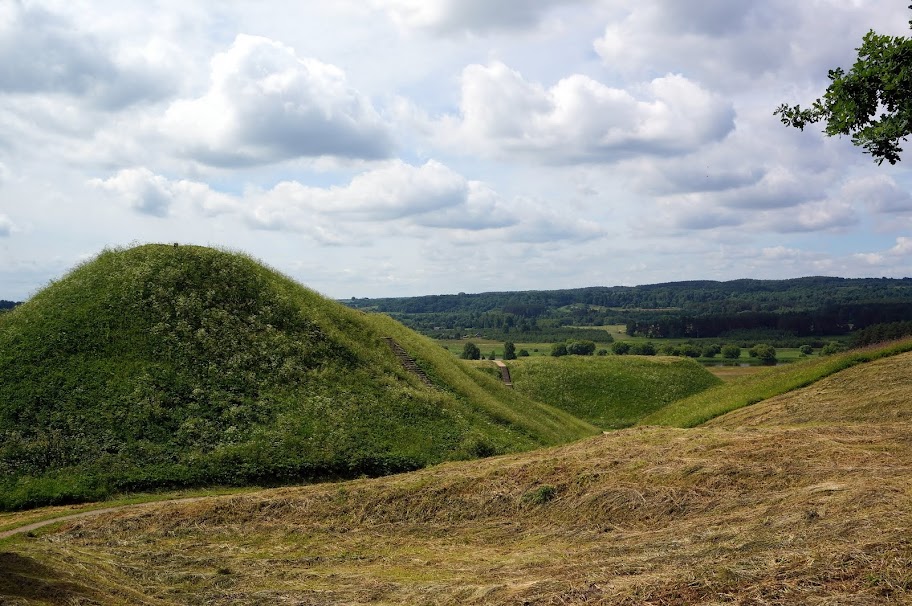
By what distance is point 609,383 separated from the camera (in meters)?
76.9

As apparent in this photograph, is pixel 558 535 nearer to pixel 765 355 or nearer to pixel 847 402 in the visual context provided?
pixel 847 402

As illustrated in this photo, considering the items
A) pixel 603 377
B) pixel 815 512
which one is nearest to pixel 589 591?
pixel 815 512

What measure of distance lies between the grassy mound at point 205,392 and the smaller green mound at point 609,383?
21.8 m

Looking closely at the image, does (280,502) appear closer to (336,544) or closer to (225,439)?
(336,544)

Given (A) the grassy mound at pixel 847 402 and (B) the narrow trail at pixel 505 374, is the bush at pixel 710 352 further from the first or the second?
(A) the grassy mound at pixel 847 402

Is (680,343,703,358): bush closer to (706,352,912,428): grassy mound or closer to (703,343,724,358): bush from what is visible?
(703,343,724,358): bush

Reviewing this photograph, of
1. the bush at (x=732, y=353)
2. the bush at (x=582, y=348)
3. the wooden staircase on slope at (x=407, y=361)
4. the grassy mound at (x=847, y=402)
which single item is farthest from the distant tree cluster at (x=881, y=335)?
the bush at (x=582, y=348)

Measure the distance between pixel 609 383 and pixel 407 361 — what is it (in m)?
35.1

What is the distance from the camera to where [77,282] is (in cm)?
4488

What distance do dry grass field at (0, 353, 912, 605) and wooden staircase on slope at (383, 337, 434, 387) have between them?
2207 centimetres

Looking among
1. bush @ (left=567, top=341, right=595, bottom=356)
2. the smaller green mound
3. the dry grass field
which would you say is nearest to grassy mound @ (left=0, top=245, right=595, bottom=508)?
the dry grass field

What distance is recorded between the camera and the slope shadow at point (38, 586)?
38.9 ft

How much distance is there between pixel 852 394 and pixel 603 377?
157ft

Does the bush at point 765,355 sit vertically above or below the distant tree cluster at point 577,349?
below
